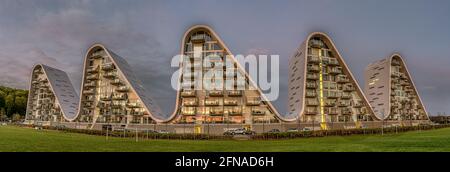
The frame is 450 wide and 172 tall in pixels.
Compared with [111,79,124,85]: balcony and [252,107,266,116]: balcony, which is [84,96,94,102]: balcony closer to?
[111,79,124,85]: balcony

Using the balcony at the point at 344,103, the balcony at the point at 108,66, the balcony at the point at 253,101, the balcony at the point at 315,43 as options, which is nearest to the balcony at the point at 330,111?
the balcony at the point at 344,103

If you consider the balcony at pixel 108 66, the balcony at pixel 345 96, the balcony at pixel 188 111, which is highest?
the balcony at pixel 108 66

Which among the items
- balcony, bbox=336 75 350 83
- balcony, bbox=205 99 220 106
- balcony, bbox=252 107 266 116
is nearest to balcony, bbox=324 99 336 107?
balcony, bbox=336 75 350 83

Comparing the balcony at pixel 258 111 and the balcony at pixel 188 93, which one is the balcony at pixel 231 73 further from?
the balcony at pixel 258 111

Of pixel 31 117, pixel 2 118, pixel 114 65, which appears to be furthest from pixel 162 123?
pixel 2 118

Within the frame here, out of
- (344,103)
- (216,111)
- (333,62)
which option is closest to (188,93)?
(216,111)

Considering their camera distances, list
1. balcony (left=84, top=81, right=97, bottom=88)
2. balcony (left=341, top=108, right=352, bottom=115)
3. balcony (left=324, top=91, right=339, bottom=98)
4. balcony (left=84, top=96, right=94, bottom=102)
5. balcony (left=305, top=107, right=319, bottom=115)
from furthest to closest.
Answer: balcony (left=84, top=96, right=94, bottom=102) < balcony (left=84, top=81, right=97, bottom=88) < balcony (left=324, top=91, right=339, bottom=98) < balcony (left=341, top=108, right=352, bottom=115) < balcony (left=305, top=107, right=319, bottom=115)

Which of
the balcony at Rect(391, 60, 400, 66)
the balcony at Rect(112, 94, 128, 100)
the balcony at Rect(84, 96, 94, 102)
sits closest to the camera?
the balcony at Rect(112, 94, 128, 100)

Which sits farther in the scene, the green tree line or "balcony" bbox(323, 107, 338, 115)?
the green tree line

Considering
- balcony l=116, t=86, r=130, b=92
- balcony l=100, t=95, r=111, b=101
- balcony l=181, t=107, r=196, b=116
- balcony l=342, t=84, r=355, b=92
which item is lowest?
balcony l=181, t=107, r=196, b=116

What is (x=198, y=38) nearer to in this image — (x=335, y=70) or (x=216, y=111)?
(x=216, y=111)
